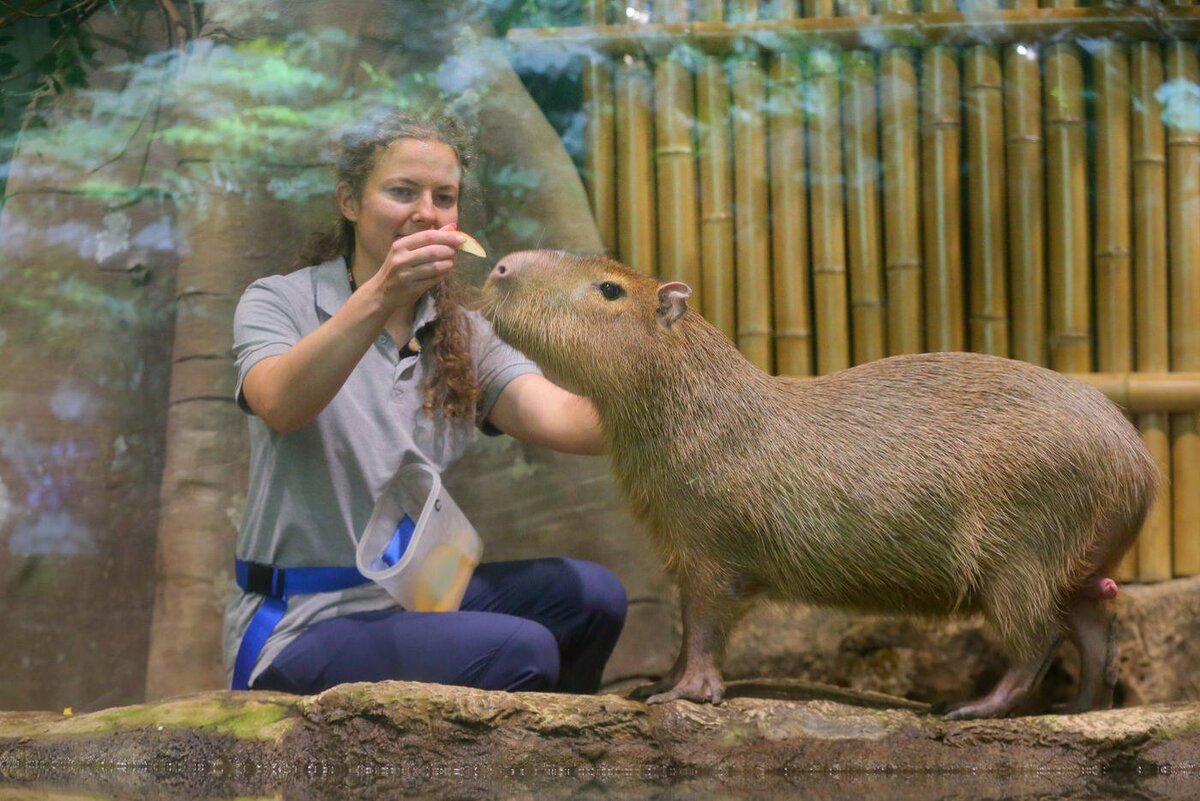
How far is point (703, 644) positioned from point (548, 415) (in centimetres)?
68

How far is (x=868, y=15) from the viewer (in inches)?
127

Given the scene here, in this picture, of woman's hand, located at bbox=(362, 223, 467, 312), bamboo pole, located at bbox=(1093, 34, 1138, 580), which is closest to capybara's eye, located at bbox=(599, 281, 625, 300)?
woman's hand, located at bbox=(362, 223, 467, 312)

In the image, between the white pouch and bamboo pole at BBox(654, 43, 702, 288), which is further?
bamboo pole at BBox(654, 43, 702, 288)

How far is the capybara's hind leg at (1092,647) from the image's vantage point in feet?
8.80

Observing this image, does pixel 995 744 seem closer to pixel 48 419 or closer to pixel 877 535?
pixel 877 535

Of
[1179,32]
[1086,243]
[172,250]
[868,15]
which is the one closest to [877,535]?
[1086,243]

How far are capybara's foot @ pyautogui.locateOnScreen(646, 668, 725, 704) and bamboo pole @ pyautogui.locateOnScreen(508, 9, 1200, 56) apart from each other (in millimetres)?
1597

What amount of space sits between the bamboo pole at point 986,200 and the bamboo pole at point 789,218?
424 mm

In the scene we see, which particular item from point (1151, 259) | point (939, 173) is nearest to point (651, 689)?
point (939, 173)

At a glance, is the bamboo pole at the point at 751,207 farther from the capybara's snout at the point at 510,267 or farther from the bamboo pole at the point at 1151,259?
the bamboo pole at the point at 1151,259

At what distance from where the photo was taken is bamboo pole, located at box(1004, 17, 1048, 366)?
322 cm

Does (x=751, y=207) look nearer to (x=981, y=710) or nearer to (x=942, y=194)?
(x=942, y=194)

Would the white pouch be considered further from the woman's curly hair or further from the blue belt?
the woman's curly hair

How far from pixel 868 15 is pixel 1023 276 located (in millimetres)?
775
